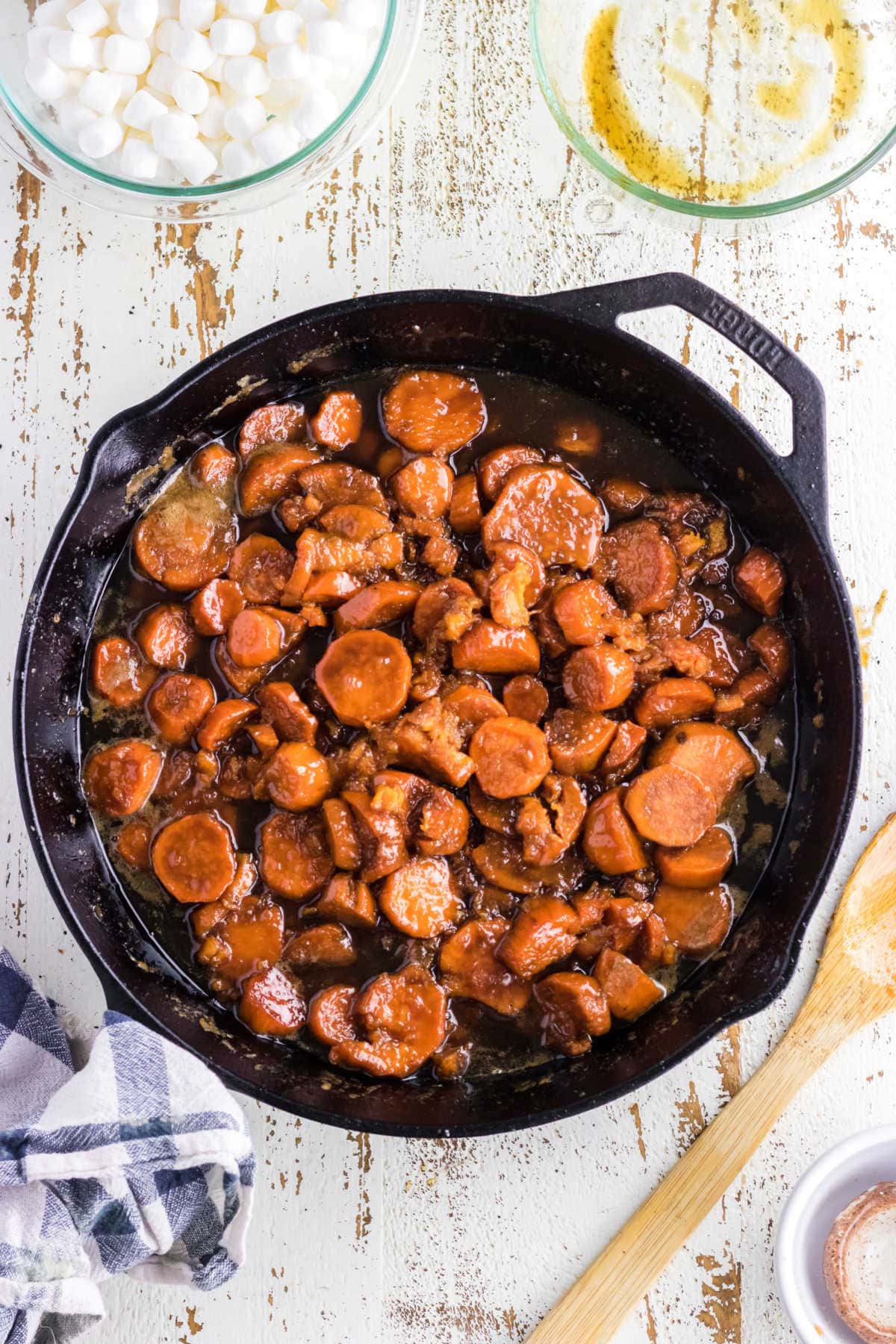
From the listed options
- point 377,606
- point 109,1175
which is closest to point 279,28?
point 377,606

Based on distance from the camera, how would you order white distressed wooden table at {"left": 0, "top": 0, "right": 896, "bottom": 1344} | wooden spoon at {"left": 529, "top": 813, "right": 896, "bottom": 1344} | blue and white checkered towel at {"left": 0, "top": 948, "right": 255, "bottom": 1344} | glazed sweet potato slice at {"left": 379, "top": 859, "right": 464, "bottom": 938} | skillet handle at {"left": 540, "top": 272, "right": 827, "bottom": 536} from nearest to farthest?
1. blue and white checkered towel at {"left": 0, "top": 948, "right": 255, "bottom": 1344}
2. skillet handle at {"left": 540, "top": 272, "right": 827, "bottom": 536}
3. glazed sweet potato slice at {"left": 379, "top": 859, "right": 464, "bottom": 938}
4. wooden spoon at {"left": 529, "top": 813, "right": 896, "bottom": 1344}
5. white distressed wooden table at {"left": 0, "top": 0, "right": 896, "bottom": 1344}

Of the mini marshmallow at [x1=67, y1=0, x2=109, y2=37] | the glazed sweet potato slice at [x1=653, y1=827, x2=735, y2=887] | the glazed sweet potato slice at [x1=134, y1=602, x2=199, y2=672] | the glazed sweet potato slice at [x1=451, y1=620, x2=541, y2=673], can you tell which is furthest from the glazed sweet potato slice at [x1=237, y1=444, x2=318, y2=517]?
the glazed sweet potato slice at [x1=653, y1=827, x2=735, y2=887]

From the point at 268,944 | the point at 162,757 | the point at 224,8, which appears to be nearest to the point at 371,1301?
the point at 268,944

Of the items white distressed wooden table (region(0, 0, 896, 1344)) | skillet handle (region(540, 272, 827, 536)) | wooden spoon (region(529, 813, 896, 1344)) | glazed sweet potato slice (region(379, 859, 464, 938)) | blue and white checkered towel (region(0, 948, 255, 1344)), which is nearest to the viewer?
blue and white checkered towel (region(0, 948, 255, 1344))

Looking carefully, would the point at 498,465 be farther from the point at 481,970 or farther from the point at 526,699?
the point at 481,970

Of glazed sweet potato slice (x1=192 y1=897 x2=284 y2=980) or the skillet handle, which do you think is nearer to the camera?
the skillet handle

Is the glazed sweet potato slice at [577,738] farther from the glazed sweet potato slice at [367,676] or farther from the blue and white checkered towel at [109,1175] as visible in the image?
the blue and white checkered towel at [109,1175]

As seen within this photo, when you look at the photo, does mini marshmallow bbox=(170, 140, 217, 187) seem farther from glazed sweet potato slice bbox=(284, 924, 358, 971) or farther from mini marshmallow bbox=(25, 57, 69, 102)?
glazed sweet potato slice bbox=(284, 924, 358, 971)

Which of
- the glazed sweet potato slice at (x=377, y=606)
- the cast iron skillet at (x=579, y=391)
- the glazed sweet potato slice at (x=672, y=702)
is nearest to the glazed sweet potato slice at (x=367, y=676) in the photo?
the glazed sweet potato slice at (x=377, y=606)
